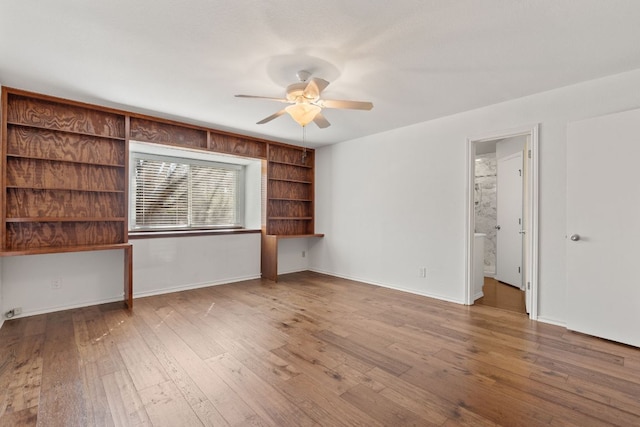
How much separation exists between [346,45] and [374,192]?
2.86 meters

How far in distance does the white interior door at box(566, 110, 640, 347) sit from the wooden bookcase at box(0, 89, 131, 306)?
4827mm

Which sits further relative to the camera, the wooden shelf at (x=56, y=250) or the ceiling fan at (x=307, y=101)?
the wooden shelf at (x=56, y=250)

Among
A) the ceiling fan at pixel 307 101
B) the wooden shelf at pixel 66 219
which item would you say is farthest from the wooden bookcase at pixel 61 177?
→ the ceiling fan at pixel 307 101

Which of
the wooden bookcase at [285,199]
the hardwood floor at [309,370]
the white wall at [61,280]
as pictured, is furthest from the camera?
the wooden bookcase at [285,199]

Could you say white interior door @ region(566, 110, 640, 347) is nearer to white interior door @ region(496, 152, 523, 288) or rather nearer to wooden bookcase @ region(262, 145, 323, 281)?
white interior door @ region(496, 152, 523, 288)

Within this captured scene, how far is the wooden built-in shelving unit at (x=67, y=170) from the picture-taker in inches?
124

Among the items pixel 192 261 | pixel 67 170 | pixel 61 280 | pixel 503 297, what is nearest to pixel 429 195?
pixel 503 297

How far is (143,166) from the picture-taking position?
15.3 ft

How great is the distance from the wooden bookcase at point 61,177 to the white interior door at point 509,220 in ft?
18.5

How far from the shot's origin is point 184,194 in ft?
16.8

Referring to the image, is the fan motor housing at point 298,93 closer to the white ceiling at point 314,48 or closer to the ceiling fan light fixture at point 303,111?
the ceiling fan light fixture at point 303,111

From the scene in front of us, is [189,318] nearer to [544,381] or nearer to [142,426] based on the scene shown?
[142,426]

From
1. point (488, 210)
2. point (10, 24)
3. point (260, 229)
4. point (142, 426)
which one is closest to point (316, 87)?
point (10, 24)

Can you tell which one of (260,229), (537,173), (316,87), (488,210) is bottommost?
(260,229)
